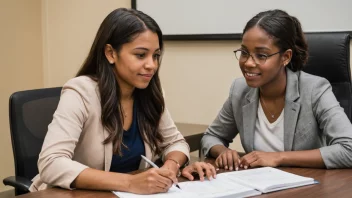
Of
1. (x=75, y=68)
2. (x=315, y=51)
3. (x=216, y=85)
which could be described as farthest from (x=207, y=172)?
(x=75, y=68)

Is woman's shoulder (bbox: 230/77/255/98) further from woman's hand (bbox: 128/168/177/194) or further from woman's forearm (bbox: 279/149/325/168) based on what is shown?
woman's hand (bbox: 128/168/177/194)

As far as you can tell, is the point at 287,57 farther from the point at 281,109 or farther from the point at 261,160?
the point at 261,160

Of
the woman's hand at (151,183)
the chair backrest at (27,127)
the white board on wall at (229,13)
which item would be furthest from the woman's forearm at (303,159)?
the white board on wall at (229,13)

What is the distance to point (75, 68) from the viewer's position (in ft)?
11.4

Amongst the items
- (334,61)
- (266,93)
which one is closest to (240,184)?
(266,93)

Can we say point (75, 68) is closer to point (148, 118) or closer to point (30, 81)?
point (30, 81)

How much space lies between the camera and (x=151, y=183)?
116cm

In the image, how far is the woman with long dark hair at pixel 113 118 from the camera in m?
1.30

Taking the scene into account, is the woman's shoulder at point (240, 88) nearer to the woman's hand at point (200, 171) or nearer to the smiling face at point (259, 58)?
the smiling face at point (259, 58)

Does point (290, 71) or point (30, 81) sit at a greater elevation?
point (290, 71)

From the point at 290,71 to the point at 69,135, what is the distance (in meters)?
0.94

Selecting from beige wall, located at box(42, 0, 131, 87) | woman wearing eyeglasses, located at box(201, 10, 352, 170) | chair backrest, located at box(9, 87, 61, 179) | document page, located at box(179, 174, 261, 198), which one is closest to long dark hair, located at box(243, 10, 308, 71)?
woman wearing eyeglasses, located at box(201, 10, 352, 170)

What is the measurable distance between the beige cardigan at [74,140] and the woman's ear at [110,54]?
10cm

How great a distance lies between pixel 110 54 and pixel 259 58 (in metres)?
0.57
